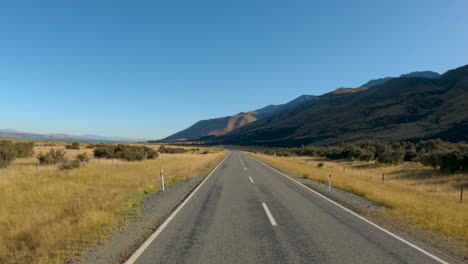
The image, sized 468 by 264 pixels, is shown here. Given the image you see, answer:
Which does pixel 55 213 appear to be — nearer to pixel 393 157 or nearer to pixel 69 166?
pixel 69 166

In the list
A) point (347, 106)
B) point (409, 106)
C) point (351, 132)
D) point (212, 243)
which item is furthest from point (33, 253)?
point (347, 106)

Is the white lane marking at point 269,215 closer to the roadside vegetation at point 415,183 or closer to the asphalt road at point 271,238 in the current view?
the asphalt road at point 271,238

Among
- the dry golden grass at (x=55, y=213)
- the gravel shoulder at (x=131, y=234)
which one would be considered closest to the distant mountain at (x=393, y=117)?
the gravel shoulder at (x=131, y=234)

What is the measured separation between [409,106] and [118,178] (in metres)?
130

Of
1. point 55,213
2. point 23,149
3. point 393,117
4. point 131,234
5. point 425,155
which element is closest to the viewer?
point 131,234

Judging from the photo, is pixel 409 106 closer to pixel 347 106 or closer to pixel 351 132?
pixel 351 132

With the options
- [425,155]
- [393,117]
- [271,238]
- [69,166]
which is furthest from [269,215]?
[393,117]

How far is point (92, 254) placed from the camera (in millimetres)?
4773

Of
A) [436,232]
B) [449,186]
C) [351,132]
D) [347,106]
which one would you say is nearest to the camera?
[436,232]

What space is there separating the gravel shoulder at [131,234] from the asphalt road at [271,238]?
1.25 ft

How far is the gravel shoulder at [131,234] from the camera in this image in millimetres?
4668

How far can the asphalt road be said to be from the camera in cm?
479

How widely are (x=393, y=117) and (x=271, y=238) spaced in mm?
117472

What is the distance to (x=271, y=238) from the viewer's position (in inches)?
229
